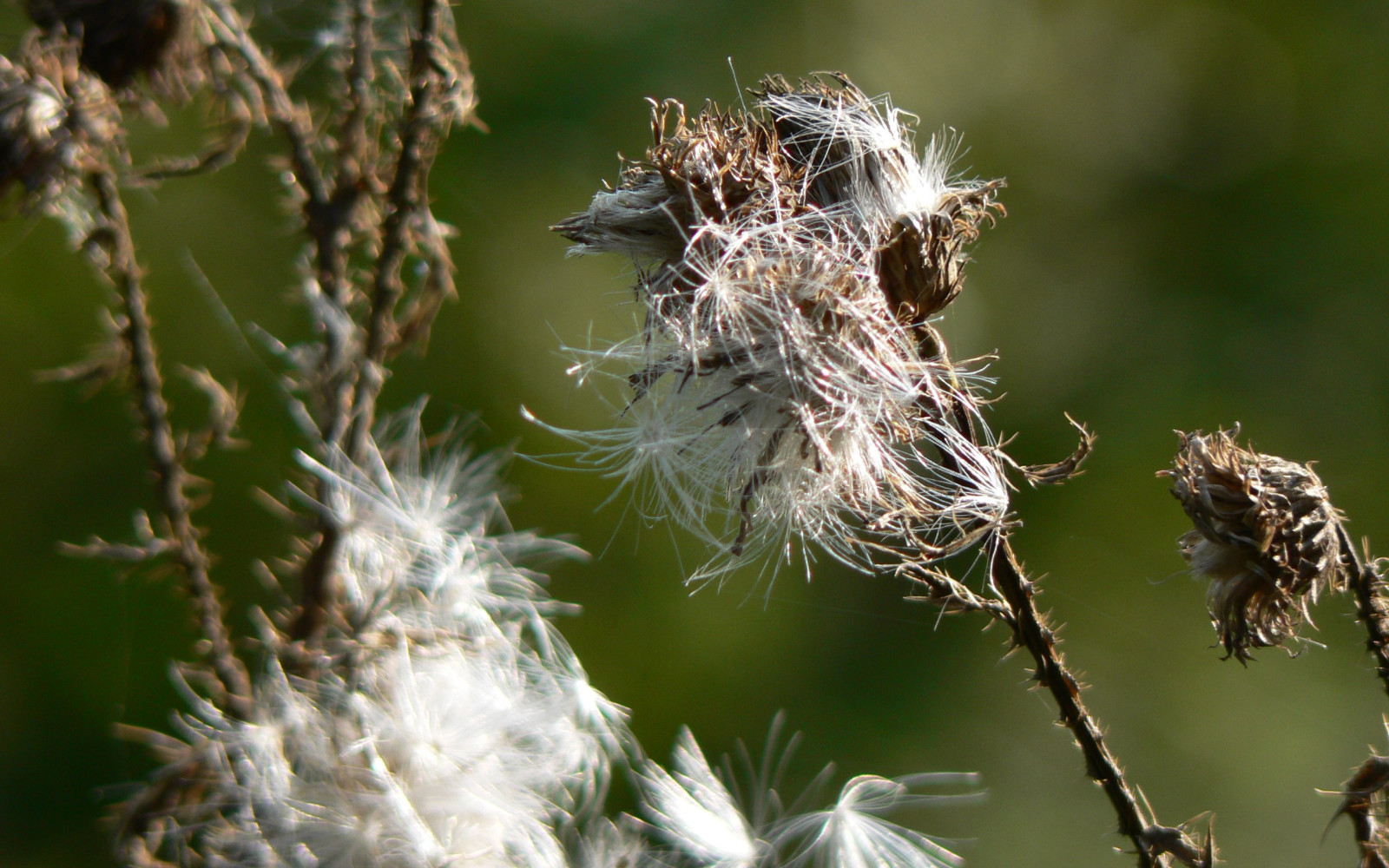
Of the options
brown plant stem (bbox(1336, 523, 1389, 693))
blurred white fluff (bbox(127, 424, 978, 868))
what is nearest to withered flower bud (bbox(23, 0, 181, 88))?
blurred white fluff (bbox(127, 424, 978, 868))

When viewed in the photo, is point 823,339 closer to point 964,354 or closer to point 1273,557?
point 1273,557

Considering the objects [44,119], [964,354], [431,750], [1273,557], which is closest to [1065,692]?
[1273,557]

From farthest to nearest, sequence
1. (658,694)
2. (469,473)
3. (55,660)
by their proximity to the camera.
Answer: (658,694)
(55,660)
(469,473)

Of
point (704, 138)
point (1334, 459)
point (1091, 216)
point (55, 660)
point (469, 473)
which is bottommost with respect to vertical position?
point (55, 660)

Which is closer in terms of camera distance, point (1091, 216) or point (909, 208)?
point (909, 208)

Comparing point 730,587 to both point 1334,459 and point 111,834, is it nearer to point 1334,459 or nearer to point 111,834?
point 1334,459

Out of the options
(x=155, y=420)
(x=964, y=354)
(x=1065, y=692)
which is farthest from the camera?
(x=964, y=354)

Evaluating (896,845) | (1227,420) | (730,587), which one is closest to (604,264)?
(730,587)

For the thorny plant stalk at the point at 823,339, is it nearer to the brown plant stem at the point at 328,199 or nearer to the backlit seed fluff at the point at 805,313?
the backlit seed fluff at the point at 805,313
